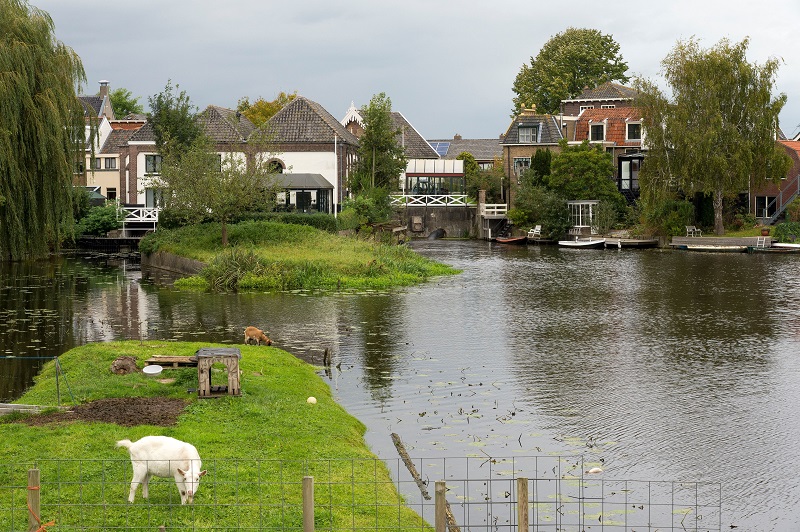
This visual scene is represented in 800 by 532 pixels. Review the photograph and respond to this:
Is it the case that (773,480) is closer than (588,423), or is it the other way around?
(773,480)

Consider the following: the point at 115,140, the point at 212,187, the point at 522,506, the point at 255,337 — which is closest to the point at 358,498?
the point at 522,506

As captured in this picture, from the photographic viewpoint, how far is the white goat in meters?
12.3

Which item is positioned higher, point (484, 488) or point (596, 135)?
point (596, 135)

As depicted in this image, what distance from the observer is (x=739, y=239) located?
6556 cm

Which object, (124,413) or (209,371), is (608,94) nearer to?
(209,371)

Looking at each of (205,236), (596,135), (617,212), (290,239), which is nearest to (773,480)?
(290,239)

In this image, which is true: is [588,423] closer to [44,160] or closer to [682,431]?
[682,431]

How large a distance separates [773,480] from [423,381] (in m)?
9.11

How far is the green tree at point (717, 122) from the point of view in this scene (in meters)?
65.1

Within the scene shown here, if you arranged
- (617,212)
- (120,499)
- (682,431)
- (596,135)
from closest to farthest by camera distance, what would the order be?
(120,499) < (682,431) < (617,212) < (596,135)

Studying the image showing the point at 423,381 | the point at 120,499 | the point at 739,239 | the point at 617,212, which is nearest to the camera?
the point at 120,499

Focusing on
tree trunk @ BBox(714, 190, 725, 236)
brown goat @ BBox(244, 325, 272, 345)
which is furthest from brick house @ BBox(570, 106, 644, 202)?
brown goat @ BBox(244, 325, 272, 345)

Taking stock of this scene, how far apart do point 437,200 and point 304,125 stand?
56.4 feet

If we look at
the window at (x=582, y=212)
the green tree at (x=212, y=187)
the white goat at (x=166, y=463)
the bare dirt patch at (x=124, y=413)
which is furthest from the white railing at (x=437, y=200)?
the white goat at (x=166, y=463)
